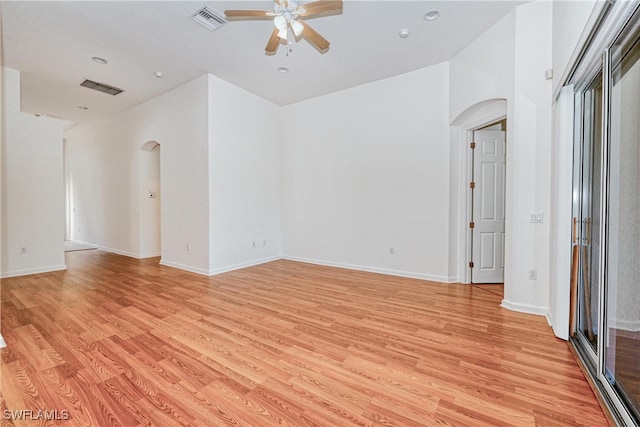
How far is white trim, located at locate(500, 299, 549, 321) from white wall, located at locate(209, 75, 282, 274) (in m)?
4.29

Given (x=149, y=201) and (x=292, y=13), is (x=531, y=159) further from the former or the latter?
(x=149, y=201)

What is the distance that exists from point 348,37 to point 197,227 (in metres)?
3.88

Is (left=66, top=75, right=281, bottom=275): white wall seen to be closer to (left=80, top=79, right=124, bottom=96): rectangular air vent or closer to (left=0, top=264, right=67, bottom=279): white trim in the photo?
(left=80, top=79, right=124, bottom=96): rectangular air vent

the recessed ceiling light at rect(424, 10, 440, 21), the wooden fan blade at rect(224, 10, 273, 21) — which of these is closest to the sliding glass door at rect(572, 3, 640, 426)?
the recessed ceiling light at rect(424, 10, 440, 21)

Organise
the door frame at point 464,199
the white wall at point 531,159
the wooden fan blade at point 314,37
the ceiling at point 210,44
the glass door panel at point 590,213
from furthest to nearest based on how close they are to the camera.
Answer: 1. the door frame at point 464,199
2. the ceiling at point 210,44
3. the white wall at point 531,159
4. the wooden fan blade at point 314,37
5. the glass door panel at point 590,213

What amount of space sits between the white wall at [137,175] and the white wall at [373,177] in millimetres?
1918

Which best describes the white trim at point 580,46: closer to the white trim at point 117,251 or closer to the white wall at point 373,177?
the white wall at point 373,177

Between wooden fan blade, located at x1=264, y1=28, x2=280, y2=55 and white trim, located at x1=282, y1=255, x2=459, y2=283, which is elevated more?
Answer: wooden fan blade, located at x1=264, y1=28, x2=280, y2=55

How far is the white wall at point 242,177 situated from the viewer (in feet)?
15.5

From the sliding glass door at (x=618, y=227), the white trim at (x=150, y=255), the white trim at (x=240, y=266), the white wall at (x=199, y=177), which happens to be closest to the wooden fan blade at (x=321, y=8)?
the sliding glass door at (x=618, y=227)

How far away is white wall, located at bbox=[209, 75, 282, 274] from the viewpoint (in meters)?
4.71

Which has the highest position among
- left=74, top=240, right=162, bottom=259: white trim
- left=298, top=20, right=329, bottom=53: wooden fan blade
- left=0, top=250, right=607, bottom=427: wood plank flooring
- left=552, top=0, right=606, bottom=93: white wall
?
left=298, top=20, right=329, bottom=53: wooden fan blade

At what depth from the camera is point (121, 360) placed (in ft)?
6.88

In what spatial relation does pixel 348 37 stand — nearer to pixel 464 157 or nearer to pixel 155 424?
pixel 464 157
